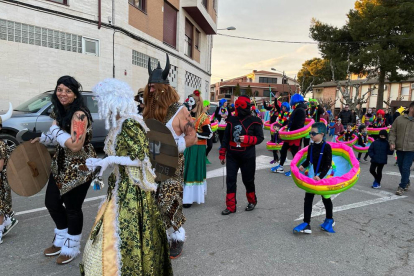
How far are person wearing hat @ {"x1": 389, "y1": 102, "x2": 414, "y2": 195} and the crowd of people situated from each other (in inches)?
116

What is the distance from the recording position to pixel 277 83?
81750 mm

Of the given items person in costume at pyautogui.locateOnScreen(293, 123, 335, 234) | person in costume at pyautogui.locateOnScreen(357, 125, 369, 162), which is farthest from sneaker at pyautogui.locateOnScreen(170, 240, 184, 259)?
person in costume at pyautogui.locateOnScreen(357, 125, 369, 162)

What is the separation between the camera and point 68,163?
297cm

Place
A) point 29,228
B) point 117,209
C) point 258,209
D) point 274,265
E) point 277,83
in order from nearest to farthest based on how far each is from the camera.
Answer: point 117,209 < point 274,265 < point 29,228 < point 258,209 < point 277,83

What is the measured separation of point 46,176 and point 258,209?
10.9ft

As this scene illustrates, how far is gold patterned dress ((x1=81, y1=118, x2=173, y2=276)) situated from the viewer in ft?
7.30

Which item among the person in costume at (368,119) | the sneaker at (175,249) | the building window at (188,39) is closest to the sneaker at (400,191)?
the sneaker at (175,249)

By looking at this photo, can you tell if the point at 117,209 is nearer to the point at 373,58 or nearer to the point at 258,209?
the point at 258,209

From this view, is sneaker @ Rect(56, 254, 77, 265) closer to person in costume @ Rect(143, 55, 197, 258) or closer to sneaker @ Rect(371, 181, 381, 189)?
person in costume @ Rect(143, 55, 197, 258)

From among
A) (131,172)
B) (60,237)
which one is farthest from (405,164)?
(60,237)

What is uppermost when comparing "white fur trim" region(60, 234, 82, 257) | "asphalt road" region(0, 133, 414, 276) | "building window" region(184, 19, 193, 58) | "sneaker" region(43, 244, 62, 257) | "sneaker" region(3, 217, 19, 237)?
"building window" region(184, 19, 193, 58)

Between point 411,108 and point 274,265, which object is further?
point 411,108

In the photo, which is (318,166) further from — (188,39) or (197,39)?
(197,39)

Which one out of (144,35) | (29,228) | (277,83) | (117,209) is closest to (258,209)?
(117,209)
